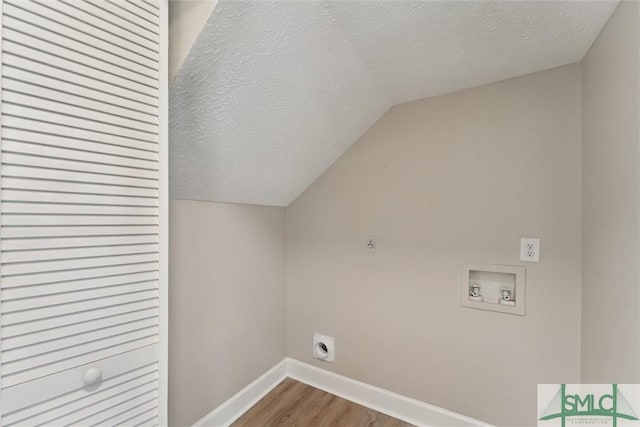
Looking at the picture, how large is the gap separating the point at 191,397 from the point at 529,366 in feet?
5.59

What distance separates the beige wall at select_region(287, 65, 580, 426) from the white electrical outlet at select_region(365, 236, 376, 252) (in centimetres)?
3

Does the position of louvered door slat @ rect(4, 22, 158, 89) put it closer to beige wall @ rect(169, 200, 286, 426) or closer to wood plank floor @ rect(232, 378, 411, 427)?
beige wall @ rect(169, 200, 286, 426)

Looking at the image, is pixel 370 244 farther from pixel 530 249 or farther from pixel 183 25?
pixel 183 25

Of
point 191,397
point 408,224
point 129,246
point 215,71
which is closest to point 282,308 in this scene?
point 191,397

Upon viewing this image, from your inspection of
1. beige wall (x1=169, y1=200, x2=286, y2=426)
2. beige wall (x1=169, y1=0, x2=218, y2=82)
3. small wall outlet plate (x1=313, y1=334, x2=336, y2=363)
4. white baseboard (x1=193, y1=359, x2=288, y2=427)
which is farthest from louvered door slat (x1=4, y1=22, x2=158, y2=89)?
small wall outlet plate (x1=313, y1=334, x2=336, y2=363)

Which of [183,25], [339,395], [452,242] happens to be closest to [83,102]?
[183,25]

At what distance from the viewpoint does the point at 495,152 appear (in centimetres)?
154

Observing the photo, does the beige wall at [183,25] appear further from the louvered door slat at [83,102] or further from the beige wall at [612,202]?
the beige wall at [612,202]

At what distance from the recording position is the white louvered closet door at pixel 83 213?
27.8 inches

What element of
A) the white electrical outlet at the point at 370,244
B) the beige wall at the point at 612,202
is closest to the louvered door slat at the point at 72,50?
the white electrical outlet at the point at 370,244

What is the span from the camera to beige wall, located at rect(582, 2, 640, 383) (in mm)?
902

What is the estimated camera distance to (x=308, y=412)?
1.81 m

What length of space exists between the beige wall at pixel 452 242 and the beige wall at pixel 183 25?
1.15m

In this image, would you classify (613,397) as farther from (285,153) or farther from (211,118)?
(211,118)
